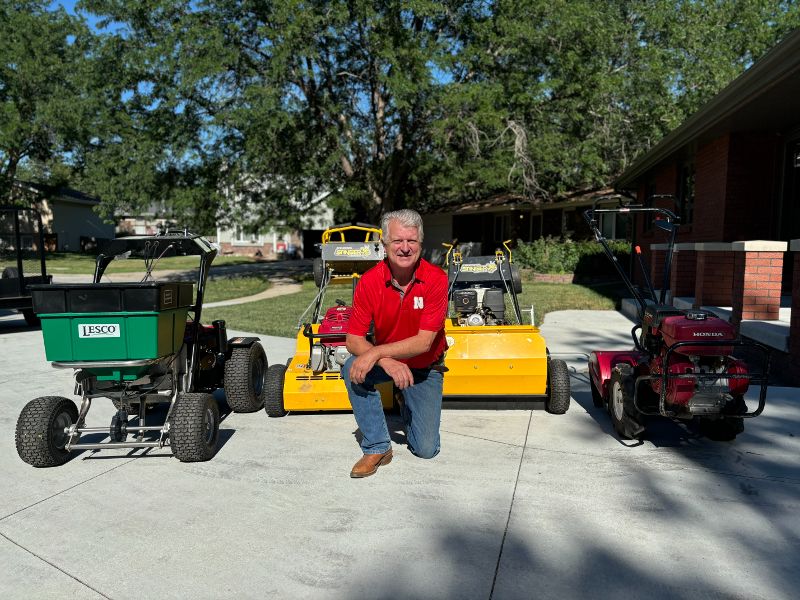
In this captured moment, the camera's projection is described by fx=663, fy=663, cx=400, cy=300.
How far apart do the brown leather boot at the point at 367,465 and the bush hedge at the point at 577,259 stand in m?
16.1

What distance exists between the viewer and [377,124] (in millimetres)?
21219

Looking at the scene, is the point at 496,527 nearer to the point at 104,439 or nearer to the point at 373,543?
the point at 373,543

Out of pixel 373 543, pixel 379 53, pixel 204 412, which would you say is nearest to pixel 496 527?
pixel 373 543

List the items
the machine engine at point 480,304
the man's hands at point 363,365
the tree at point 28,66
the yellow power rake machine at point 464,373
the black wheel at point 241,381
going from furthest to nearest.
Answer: the tree at point 28,66 → the machine engine at point 480,304 → the black wheel at point 241,381 → the yellow power rake machine at point 464,373 → the man's hands at point 363,365

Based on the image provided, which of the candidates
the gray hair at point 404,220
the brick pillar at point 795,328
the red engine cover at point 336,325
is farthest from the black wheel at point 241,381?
the brick pillar at point 795,328

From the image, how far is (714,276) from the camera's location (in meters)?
9.25

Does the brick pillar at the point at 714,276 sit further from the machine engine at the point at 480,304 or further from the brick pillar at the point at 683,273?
the machine engine at the point at 480,304

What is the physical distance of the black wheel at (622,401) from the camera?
15.2 feet

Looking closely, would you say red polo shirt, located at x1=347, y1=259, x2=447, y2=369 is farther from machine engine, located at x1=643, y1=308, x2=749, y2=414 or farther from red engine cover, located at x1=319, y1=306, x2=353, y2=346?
machine engine, located at x1=643, y1=308, x2=749, y2=414

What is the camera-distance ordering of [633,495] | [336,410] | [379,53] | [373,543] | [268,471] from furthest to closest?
[379,53] < [336,410] < [268,471] < [633,495] < [373,543]

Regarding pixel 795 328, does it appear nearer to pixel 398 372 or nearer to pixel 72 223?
pixel 398 372

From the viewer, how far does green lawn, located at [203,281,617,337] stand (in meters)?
11.3

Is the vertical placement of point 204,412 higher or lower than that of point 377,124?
lower

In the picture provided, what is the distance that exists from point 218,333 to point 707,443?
3.97 m
